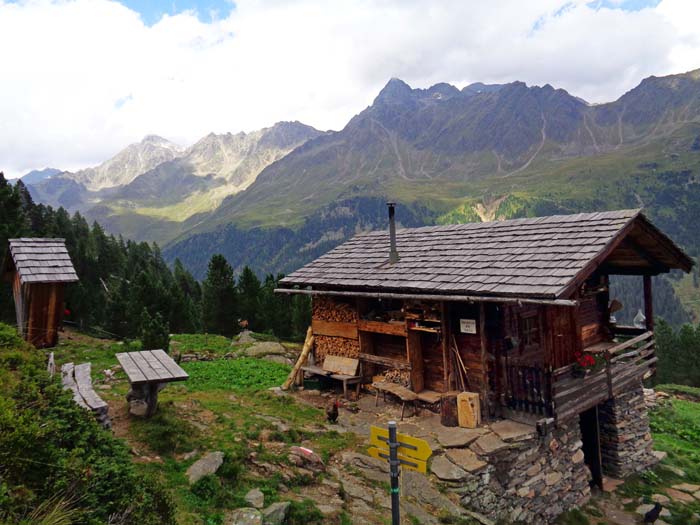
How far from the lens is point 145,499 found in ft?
15.5

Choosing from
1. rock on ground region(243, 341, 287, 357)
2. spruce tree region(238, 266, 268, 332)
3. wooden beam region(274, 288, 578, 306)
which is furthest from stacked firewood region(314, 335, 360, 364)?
spruce tree region(238, 266, 268, 332)

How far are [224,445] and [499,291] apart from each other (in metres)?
6.57

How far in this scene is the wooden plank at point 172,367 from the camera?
8.25 meters

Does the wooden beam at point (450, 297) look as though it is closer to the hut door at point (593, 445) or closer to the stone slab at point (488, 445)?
the stone slab at point (488, 445)

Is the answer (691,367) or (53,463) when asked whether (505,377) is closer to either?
(53,463)

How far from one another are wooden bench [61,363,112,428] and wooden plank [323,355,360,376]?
7.37m

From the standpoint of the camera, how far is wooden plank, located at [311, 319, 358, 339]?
14.8m

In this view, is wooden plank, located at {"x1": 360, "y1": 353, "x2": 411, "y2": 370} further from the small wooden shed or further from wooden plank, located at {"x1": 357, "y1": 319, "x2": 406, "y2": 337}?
the small wooden shed

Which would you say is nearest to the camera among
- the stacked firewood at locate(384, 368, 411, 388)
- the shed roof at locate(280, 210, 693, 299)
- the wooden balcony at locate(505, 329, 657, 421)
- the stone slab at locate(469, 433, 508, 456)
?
the stone slab at locate(469, 433, 508, 456)

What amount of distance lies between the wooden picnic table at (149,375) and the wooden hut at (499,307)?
20.0ft

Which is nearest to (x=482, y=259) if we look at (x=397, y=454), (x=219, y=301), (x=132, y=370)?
(x=397, y=454)

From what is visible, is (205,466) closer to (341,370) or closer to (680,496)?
(341,370)

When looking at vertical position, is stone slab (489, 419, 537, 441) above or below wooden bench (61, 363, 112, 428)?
below

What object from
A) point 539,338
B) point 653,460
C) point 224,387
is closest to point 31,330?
point 224,387
